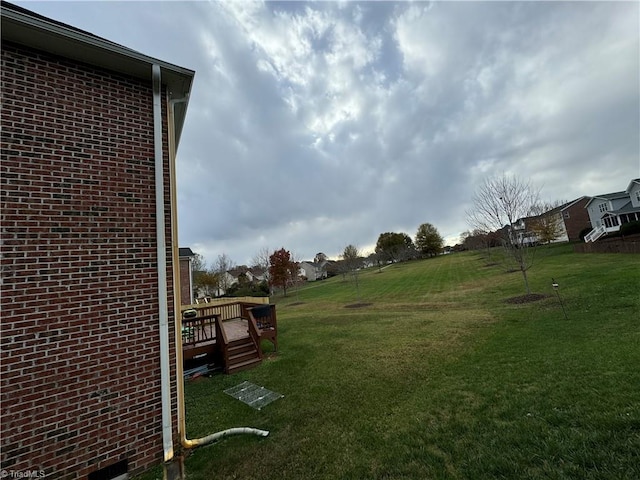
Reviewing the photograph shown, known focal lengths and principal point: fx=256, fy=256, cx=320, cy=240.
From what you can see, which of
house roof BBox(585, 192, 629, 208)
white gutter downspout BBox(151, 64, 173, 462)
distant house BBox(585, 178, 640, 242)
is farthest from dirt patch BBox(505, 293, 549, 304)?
house roof BBox(585, 192, 629, 208)

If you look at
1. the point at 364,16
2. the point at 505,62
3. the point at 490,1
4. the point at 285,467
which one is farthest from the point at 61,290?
the point at 505,62

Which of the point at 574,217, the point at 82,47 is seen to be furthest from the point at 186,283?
the point at 574,217

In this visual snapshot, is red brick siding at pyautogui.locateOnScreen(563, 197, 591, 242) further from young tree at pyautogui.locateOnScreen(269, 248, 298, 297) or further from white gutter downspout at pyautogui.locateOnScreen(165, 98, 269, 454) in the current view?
white gutter downspout at pyautogui.locateOnScreen(165, 98, 269, 454)

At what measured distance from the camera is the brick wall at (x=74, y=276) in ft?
9.74

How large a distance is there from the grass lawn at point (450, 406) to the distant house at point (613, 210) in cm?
3237

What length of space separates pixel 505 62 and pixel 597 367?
44.7ft

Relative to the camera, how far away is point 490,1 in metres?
9.68

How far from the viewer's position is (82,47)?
3.61 m

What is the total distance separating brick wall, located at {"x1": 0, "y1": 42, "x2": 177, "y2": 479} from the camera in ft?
9.74

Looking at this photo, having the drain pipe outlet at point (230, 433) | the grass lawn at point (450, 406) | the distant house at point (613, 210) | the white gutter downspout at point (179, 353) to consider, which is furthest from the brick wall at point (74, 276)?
the distant house at point (613, 210)

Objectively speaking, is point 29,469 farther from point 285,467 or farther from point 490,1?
point 490,1

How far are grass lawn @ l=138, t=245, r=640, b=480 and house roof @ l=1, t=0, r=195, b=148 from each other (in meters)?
5.96

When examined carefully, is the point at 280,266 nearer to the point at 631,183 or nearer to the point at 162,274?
the point at 162,274

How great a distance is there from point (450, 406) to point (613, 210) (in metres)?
46.5
